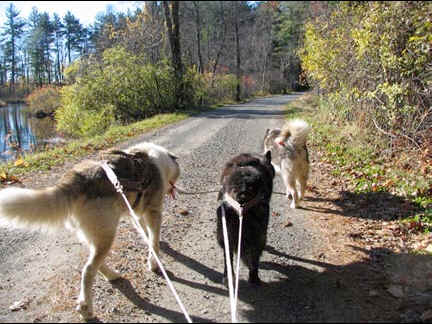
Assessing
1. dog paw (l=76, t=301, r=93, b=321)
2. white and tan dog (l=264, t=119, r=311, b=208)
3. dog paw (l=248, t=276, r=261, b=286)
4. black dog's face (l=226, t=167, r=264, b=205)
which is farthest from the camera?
white and tan dog (l=264, t=119, r=311, b=208)

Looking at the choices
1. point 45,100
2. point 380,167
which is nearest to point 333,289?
point 380,167

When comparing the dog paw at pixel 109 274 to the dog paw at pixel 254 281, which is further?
the dog paw at pixel 109 274

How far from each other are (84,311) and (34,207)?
1041mm

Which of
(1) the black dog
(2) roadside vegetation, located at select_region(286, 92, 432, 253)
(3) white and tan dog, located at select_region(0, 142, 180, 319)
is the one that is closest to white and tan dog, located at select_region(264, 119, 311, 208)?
(2) roadside vegetation, located at select_region(286, 92, 432, 253)

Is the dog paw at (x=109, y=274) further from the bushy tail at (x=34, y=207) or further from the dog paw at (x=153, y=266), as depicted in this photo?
the bushy tail at (x=34, y=207)

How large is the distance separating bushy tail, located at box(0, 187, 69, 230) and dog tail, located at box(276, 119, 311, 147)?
382 cm

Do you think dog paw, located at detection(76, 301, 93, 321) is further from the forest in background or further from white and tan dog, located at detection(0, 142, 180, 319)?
the forest in background

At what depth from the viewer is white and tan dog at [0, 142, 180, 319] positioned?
8.63ft

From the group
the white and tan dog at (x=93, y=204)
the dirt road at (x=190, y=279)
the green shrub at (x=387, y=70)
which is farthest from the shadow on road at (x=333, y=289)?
the green shrub at (x=387, y=70)

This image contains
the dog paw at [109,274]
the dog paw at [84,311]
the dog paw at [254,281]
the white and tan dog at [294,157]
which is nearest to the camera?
the dog paw at [84,311]

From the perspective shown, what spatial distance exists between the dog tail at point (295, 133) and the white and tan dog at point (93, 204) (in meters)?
2.63

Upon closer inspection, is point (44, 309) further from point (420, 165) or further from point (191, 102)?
point (191, 102)

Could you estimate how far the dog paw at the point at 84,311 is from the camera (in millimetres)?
2848

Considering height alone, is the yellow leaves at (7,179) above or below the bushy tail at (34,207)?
below
